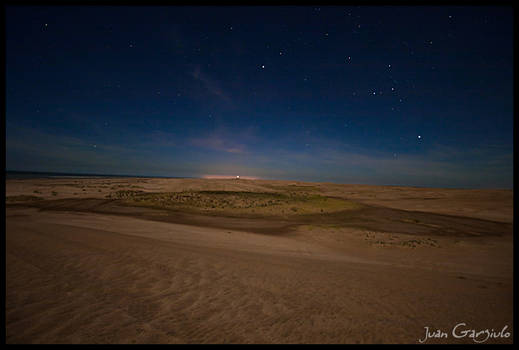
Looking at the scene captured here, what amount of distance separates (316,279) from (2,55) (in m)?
7.65

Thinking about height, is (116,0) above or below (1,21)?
above

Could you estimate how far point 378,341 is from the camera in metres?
3.51

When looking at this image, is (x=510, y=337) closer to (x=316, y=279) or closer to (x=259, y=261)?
(x=316, y=279)

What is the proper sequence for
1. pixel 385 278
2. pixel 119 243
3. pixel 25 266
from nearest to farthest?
pixel 25 266 → pixel 385 278 → pixel 119 243

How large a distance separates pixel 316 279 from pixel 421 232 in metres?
11.6

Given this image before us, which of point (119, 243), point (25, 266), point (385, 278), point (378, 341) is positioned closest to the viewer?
point (378, 341)

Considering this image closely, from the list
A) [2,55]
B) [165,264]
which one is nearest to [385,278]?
[165,264]

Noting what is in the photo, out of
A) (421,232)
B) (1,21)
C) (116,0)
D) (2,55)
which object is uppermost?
(116,0)

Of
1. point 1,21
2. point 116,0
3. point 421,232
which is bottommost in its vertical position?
point 421,232

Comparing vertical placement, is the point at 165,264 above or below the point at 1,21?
below

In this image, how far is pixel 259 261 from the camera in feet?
24.4

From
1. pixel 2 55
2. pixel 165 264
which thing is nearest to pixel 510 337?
pixel 165 264

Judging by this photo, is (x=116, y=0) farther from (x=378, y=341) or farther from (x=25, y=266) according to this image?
(x=25, y=266)

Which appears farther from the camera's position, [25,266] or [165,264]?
[165,264]
